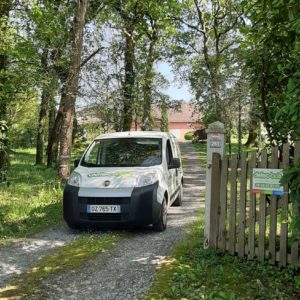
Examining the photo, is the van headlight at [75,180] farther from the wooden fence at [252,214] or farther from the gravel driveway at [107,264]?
the wooden fence at [252,214]

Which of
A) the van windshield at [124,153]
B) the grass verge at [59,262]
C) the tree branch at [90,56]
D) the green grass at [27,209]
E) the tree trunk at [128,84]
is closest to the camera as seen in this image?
the grass verge at [59,262]

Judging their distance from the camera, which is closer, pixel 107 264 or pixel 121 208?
pixel 107 264

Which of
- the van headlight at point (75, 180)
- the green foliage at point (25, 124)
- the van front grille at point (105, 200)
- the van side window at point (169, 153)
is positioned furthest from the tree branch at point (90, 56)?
the green foliage at point (25, 124)

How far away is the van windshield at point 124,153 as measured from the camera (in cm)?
895

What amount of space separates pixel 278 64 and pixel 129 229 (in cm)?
431

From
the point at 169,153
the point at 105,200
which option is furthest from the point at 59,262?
the point at 169,153

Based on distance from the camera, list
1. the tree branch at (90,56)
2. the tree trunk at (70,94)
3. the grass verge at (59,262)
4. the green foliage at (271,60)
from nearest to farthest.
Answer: the grass verge at (59,262)
the green foliage at (271,60)
the tree trunk at (70,94)
the tree branch at (90,56)

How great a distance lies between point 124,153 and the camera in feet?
30.0

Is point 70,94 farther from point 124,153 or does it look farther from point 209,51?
point 209,51

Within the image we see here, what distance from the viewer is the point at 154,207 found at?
26.0ft

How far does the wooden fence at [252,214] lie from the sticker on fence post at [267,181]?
Result: 68mm

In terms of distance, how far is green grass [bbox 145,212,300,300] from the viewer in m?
5.00

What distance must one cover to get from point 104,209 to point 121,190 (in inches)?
18.1

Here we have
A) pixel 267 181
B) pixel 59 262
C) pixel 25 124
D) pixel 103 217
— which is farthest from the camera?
pixel 25 124
